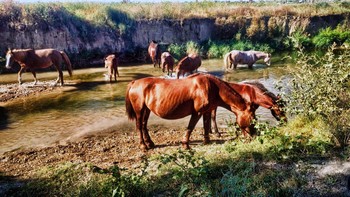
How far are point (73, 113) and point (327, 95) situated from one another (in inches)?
309

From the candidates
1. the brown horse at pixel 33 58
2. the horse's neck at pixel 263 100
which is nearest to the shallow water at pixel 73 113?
the horse's neck at pixel 263 100

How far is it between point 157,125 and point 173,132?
0.85 meters

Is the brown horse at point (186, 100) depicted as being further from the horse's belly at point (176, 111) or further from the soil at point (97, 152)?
the soil at point (97, 152)

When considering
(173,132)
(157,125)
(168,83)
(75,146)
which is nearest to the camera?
(168,83)

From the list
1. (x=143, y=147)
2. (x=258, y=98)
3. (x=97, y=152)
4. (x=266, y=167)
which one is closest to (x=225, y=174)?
(x=266, y=167)

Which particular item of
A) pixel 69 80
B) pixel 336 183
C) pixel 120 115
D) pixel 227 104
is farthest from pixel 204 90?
pixel 69 80

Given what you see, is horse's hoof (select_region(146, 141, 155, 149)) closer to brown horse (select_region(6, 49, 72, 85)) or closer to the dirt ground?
the dirt ground

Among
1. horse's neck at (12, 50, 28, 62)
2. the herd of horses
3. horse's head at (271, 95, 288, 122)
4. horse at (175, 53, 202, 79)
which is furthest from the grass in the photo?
horse's neck at (12, 50, 28, 62)

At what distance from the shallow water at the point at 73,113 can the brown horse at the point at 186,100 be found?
1084 millimetres

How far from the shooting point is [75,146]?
7.69 m

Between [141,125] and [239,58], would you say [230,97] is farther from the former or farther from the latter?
[239,58]

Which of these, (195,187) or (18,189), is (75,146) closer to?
(18,189)

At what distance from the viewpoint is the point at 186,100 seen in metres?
6.72

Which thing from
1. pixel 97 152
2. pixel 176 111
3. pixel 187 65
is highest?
pixel 187 65
